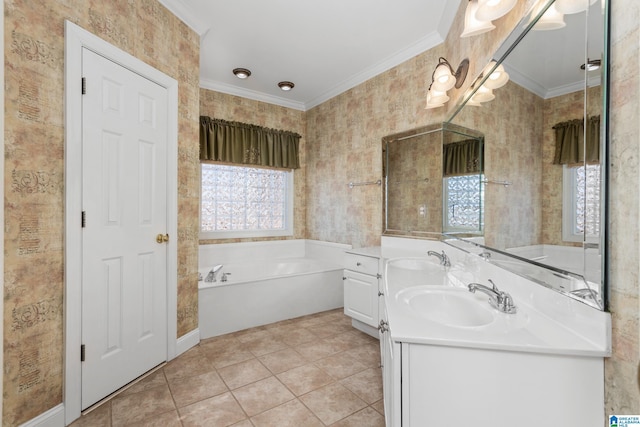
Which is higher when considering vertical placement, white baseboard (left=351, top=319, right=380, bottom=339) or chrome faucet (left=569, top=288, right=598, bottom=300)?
chrome faucet (left=569, top=288, right=598, bottom=300)

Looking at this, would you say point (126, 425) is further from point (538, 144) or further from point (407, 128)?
point (407, 128)

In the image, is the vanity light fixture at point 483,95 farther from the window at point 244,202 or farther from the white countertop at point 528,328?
the window at point 244,202

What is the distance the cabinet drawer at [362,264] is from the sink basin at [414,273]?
13.1 inches

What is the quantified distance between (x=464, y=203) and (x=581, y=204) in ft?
3.65

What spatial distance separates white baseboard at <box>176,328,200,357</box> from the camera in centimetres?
232

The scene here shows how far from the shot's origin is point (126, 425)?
1587 millimetres

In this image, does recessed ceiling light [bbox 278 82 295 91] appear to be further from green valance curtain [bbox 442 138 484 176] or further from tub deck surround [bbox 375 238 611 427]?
tub deck surround [bbox 375 238 611 427]

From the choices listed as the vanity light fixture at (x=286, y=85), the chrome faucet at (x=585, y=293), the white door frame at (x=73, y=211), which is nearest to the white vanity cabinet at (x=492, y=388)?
the chrome faucet at (x=585, y=293)

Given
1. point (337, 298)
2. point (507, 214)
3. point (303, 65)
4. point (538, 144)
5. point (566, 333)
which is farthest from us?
point (337, 298)

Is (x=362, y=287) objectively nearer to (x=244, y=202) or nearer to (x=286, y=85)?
(x=244, y=202)

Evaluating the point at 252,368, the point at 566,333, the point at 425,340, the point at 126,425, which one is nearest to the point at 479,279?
the point at 566,333

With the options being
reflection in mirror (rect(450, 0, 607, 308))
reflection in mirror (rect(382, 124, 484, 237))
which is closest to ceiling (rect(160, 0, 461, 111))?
reflection in mirror (rect(382, 124, 484, 237))

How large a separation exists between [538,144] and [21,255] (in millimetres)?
2207

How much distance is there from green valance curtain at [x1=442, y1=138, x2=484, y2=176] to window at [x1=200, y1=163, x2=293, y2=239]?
92.9 inches
